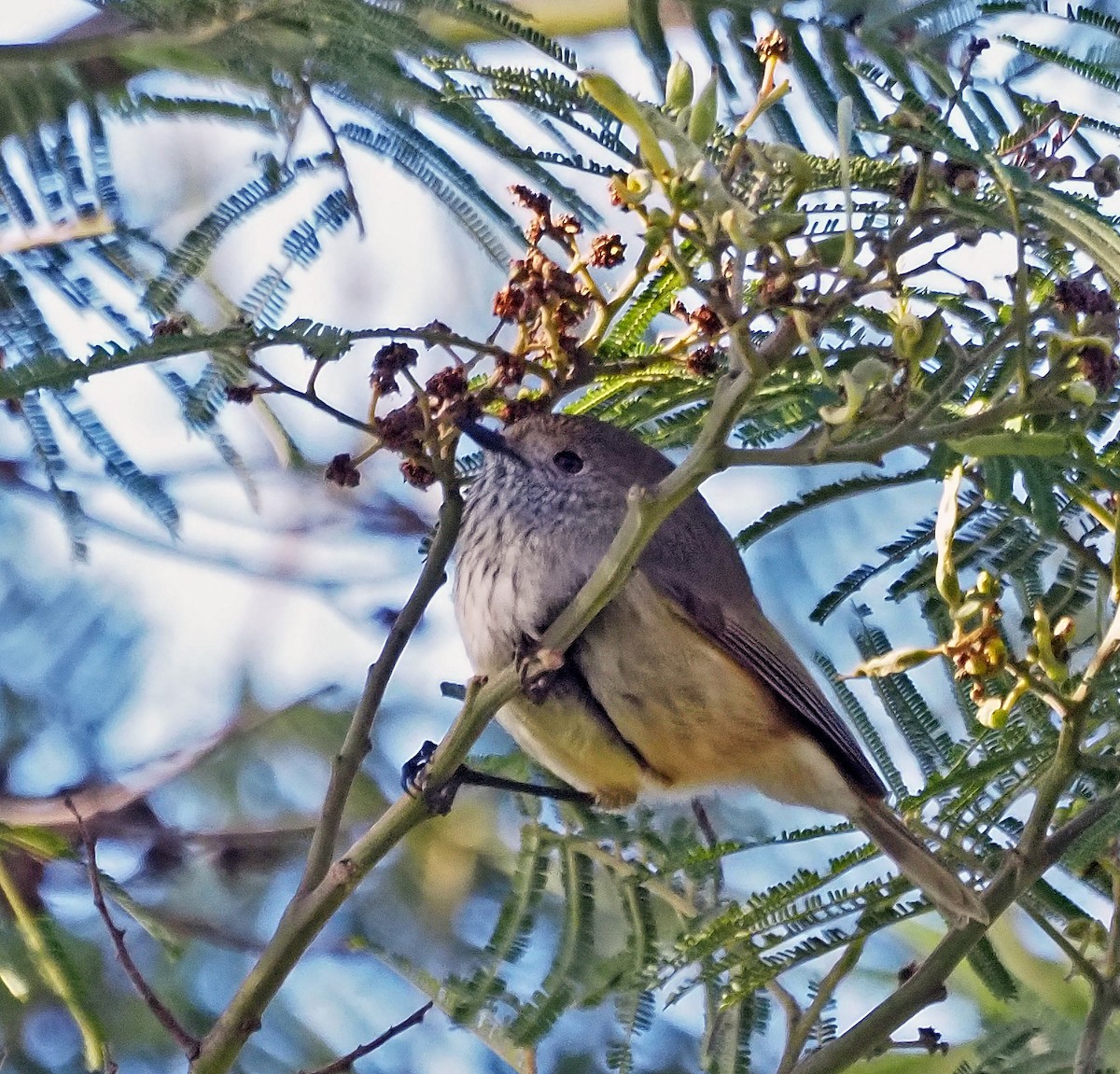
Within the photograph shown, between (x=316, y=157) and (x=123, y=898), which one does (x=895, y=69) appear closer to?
(x=316, y=157)

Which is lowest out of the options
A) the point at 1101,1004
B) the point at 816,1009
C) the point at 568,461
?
the point at 1101,1004

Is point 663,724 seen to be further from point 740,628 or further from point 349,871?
point 349,871

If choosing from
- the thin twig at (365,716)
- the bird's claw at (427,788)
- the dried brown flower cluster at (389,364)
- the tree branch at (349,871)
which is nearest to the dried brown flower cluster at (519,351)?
the dried brown flower cluster at (389,364)

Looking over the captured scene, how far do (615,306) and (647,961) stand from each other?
3.80 ft

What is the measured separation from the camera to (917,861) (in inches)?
122

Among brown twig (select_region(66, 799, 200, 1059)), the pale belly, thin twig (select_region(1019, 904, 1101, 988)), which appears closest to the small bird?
the pale belly

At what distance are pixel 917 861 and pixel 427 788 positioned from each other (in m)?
0.98

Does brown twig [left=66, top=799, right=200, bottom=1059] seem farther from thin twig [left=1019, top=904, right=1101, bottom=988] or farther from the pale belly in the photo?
thin twig [left=1019, top=904, right=1101, bottom=988]

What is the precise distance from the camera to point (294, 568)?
5.38 metres

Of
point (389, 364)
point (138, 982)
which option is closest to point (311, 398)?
point (389, 364)

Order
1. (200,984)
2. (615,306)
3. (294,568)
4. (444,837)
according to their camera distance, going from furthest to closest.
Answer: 1. (294,568)
2. (444,837)
3. (200,984)
4. (615,306)

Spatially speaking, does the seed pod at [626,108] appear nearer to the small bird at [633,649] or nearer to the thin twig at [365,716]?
the thin twig at [365,716]

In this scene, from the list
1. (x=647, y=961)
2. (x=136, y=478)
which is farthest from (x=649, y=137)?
(x=647, y=961)

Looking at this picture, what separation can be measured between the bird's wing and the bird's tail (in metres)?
0.08
